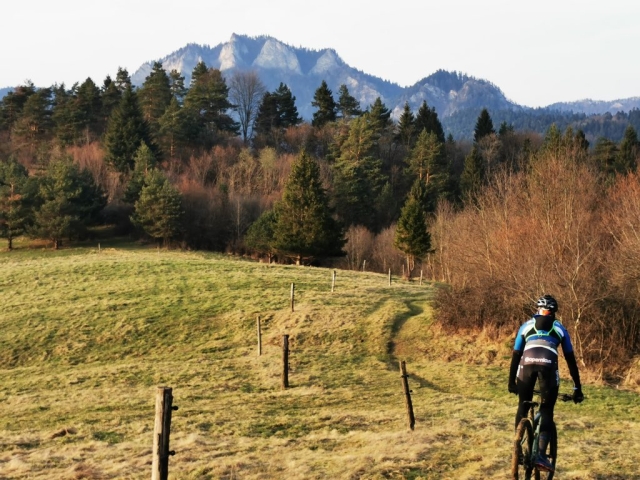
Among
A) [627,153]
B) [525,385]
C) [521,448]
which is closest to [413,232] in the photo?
[525,385]

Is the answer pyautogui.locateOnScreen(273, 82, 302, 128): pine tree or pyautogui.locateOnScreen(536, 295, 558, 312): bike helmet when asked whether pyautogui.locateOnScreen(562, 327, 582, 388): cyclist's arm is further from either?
pyautogui.locateOnScreen(273, 82, 302, 128): pine tree

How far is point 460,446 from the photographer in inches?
428

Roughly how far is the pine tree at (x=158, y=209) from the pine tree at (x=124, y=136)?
13.6 meters

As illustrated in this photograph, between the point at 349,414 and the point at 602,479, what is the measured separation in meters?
6.79

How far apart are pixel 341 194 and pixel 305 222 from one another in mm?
20569

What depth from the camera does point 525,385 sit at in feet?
26.3

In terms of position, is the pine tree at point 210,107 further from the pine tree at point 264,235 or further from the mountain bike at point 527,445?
the mountain bike at point 527,445

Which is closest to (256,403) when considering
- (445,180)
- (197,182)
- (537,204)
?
(537,204)

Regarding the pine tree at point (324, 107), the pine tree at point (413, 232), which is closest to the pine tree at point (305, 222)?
the pine tree at point (413, 232)

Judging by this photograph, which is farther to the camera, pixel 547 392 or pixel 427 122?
pixel 427 122

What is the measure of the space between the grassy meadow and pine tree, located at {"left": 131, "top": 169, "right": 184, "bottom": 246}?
1912 cm

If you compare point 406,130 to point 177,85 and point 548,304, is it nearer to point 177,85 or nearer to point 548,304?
point 177,85

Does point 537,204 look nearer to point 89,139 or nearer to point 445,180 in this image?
point 445,180

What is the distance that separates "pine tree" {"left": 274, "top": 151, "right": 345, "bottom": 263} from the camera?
174 feet
